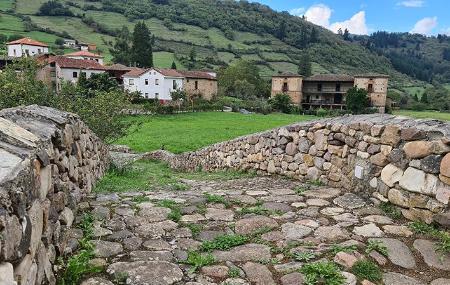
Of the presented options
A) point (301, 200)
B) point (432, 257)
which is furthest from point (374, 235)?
point (301, 200)

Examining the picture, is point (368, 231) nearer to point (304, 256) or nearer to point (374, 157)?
point (304, 256)

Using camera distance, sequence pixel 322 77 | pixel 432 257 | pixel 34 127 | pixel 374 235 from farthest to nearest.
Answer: pixel 322 77, pixel 374 235, pixel 432 257, pixel 34 127

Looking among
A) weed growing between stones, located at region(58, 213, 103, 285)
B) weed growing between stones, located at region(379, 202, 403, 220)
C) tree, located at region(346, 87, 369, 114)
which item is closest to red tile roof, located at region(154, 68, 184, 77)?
tree, located at region(346, 87, 369, 114)

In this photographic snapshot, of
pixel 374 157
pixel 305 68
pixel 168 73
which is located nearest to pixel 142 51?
pixel 168 73

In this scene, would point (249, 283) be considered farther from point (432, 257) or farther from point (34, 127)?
point (34, 127)

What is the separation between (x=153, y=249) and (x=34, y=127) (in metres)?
1.44

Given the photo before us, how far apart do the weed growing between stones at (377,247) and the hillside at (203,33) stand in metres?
77.9

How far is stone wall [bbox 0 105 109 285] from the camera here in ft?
5.81

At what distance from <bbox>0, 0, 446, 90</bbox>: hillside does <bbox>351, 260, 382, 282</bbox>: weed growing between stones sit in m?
78.3

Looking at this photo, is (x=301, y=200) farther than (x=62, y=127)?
Yes

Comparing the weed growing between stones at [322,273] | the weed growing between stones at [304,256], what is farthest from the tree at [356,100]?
the weed growing between stones at [322,273]

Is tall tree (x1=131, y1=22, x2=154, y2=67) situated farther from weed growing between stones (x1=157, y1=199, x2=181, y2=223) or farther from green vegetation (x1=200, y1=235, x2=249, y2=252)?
green vegetation (x1=200, y1=235, x2=249, y2=252)

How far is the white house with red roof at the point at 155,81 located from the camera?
5656cm

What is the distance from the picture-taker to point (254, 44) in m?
115
